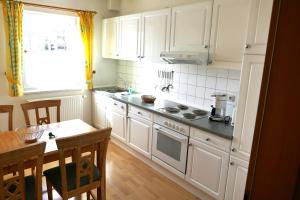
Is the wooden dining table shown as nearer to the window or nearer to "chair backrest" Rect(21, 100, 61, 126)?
"chair backrest" Rect(21, 100, 61, 126)

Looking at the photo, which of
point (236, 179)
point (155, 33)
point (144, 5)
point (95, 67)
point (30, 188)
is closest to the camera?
point (30, 188)

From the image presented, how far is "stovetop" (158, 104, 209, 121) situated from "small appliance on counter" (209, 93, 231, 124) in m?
0.17

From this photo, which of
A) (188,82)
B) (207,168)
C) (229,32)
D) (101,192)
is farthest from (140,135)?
(229,32)

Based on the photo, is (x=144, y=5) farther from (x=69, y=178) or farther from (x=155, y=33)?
(x=69, y=178)

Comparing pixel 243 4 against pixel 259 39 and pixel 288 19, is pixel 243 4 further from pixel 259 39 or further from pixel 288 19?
pixel 288 19

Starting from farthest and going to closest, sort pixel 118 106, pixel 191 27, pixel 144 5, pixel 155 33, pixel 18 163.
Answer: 1. pixel 144 5
2. pixel 118 106
3. pixel 155 33
4. pixel 191 27
5. pixel 18 163

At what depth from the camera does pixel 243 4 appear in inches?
79.4

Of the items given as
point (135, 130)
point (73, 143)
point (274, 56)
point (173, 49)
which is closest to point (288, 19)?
point (274, 56)

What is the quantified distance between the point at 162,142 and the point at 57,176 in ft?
Result: 4.26

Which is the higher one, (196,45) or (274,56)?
(196,45)

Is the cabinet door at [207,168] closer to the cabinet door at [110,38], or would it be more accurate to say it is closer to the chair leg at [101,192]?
the chair leg at [101,192]

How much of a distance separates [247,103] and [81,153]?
1.42 meters

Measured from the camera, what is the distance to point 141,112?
9.95 feet

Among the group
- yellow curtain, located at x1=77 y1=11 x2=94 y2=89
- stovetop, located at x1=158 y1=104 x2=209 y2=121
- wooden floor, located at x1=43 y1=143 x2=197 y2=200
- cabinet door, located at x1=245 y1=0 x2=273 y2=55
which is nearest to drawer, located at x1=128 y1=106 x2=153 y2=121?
stovetop, located at x1=158 y1=104 x2=209 y2=121
